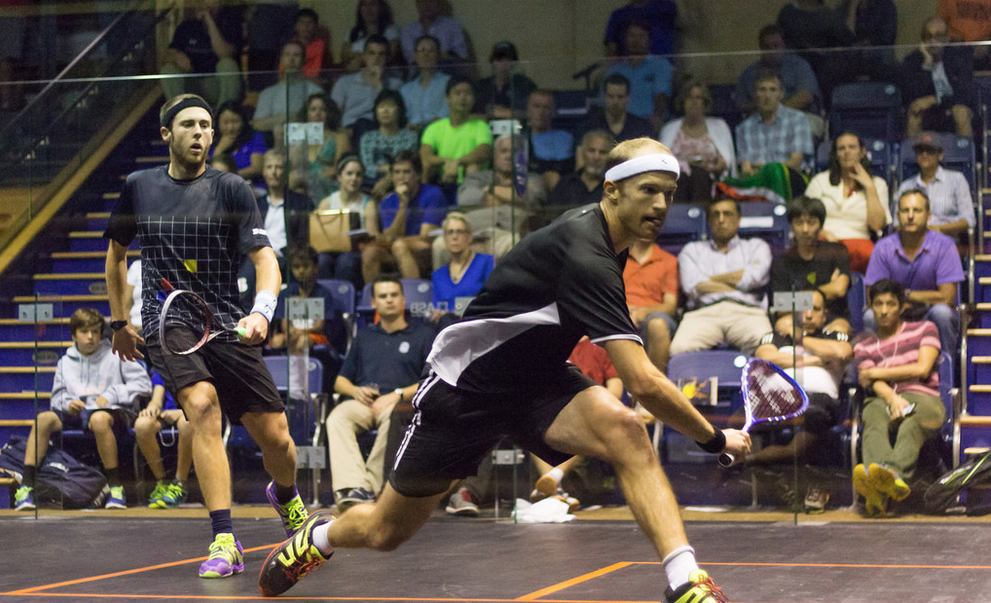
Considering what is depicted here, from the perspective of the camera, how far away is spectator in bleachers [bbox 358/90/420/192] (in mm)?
7320

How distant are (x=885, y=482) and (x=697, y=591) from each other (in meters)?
3.65

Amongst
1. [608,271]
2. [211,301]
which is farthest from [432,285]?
[608,271]

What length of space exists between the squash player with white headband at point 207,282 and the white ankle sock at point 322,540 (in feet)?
2.57

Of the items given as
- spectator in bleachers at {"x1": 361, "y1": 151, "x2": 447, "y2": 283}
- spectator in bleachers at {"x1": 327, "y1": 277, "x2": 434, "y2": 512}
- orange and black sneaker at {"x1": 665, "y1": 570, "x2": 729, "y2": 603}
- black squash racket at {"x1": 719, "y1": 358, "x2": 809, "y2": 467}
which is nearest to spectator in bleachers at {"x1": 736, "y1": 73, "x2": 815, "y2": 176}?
spectator in bleachers at {"x1": 361, "y1": 151, "x2": 447, "y2": 283}

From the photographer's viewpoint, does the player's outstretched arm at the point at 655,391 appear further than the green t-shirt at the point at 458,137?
No

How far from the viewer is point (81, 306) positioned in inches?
299

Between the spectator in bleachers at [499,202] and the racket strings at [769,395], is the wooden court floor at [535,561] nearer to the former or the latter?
the racket strings at [769,395]

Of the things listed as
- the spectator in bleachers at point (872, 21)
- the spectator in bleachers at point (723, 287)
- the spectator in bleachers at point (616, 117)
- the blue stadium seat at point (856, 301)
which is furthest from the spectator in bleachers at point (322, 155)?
the spectator in bleachers at point (872, 21)

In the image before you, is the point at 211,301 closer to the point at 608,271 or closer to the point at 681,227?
the point at 608,271

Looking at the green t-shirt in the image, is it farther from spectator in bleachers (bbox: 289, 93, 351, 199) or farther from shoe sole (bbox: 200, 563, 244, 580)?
shoe sole (bbox: 200, 563, 244, 580)

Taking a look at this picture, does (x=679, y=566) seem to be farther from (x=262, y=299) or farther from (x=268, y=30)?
(x=268, y=30)

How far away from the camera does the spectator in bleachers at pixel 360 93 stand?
7.27m

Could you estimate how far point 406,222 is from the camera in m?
7.23

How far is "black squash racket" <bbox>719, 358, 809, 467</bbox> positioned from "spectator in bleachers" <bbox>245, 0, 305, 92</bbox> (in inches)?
305
